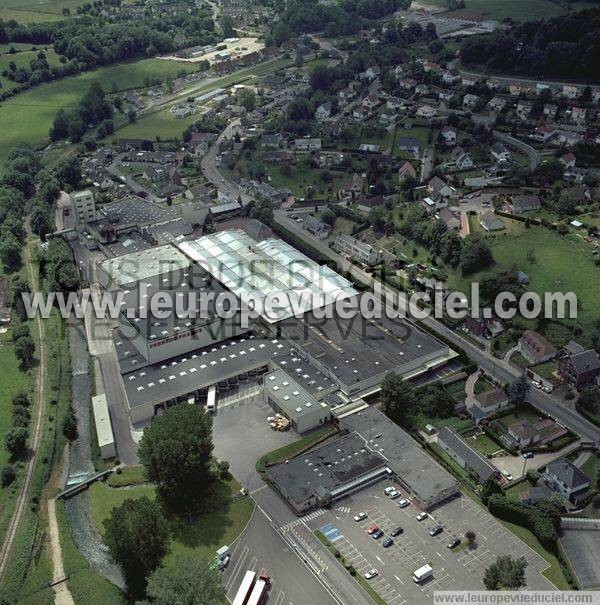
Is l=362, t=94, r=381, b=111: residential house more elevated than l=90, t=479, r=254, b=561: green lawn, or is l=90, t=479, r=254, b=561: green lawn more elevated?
l=362, t=94, r=381, b=111: residential house

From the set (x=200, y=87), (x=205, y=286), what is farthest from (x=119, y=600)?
(x=200, y=87)

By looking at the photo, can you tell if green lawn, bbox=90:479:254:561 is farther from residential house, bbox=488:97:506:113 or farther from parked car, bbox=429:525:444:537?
residential house, bbox=488:97:506:113

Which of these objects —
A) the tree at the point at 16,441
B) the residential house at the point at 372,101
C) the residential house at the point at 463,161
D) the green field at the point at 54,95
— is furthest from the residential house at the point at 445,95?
the tree at the point at 16,441

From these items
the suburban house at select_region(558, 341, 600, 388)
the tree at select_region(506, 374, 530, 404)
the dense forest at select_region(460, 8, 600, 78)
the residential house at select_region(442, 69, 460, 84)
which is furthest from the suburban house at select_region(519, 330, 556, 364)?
the dense forest at select_region(460, 8, 600, 78)

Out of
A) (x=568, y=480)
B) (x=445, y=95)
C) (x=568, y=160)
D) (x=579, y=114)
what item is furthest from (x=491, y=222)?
(x=445, y=95)

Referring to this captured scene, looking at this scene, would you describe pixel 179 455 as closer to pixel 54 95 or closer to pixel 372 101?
pixel 372 101

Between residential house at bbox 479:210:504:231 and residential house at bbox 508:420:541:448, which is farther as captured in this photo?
residential house at bbox 479:210:504:231
